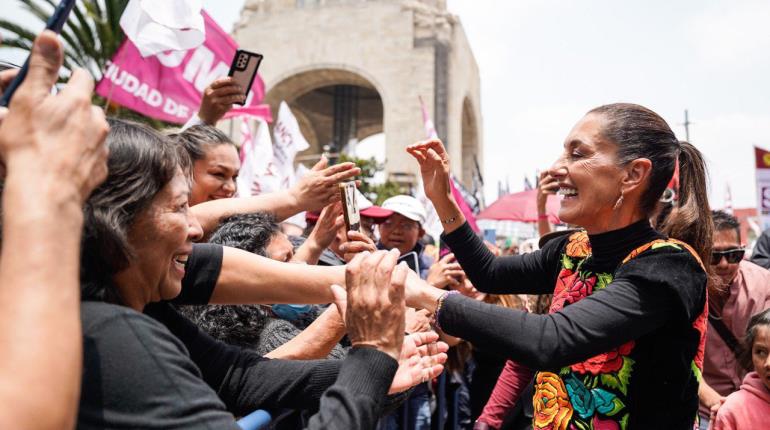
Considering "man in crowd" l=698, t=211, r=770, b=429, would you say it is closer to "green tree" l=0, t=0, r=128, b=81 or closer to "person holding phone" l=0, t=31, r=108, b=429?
"person holding phone" l=0, t=31, r=108, b=429

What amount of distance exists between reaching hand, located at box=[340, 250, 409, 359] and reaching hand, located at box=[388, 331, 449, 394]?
20cm

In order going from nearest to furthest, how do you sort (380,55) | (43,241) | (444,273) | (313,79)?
(43,241)
(444,273)
(380,55)
(313,79)

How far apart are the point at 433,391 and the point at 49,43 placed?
4161 mm

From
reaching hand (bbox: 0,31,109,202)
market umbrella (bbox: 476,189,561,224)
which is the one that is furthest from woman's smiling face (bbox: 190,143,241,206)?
market umbrella (bbox: 476,189,561,224)

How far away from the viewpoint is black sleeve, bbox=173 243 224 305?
182 centimetres

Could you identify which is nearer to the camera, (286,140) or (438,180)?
(438,180)

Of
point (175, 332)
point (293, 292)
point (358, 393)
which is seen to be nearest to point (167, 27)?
point (293, 292)

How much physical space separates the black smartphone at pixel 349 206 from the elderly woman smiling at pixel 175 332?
517 millimetres

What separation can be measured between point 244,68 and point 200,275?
5.94 feet

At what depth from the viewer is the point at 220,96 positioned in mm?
3348

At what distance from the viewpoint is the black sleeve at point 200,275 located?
1.82 meters

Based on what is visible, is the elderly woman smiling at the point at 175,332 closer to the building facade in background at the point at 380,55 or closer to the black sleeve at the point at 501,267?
the black sleeve at the point at 501,267

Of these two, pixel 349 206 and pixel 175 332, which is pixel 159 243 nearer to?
pixel 175 332

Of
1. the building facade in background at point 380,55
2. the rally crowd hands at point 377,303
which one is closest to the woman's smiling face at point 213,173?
the rally crowd hands at point 377,303
